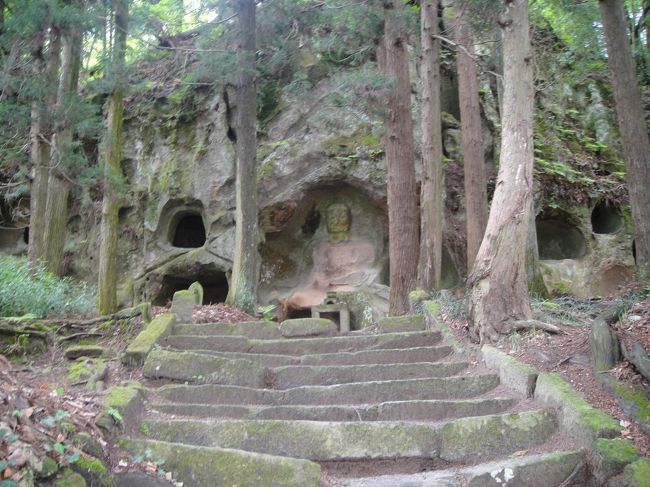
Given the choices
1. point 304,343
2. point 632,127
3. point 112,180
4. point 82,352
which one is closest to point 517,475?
point 304,343

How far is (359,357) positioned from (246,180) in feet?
21.3

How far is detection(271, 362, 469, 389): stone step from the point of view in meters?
6.90

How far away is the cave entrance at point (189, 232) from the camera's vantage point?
21672 mm

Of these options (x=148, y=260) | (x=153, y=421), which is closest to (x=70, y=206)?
(x=148, y=260)

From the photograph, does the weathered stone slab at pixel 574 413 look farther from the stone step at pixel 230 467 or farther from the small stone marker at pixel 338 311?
the small stone marker at pixel 338 311

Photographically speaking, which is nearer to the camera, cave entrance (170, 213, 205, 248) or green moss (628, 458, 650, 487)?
green moss (628, 458, 650, 487)

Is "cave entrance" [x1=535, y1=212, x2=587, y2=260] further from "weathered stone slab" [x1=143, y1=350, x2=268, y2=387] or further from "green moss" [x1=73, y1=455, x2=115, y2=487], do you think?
"green moss" [x1=73, y1=455, x2=115, y2=487]

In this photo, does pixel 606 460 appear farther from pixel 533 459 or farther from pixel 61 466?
pixel 61 466

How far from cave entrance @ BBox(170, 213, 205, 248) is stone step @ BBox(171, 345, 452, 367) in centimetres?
1420

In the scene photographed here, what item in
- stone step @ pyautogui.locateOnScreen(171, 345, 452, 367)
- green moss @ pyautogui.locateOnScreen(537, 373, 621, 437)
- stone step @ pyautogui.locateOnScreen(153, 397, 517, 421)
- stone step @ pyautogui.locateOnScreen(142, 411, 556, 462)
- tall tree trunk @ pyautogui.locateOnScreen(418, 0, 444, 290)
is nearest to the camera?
green moss @ pyautogui.locateOnScreen(537, 373, 621, 437)

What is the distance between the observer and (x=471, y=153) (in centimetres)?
1315

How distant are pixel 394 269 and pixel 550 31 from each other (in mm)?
14215

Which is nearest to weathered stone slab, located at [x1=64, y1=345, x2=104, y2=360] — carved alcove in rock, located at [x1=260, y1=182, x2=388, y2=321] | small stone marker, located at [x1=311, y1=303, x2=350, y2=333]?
small stone marker, located at [x1=311, y1=303, x2=350, y2=333]

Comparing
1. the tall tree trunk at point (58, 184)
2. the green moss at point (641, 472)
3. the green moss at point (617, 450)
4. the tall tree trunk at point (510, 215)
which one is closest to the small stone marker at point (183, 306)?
the tall tree trunk at point (510, 215)
